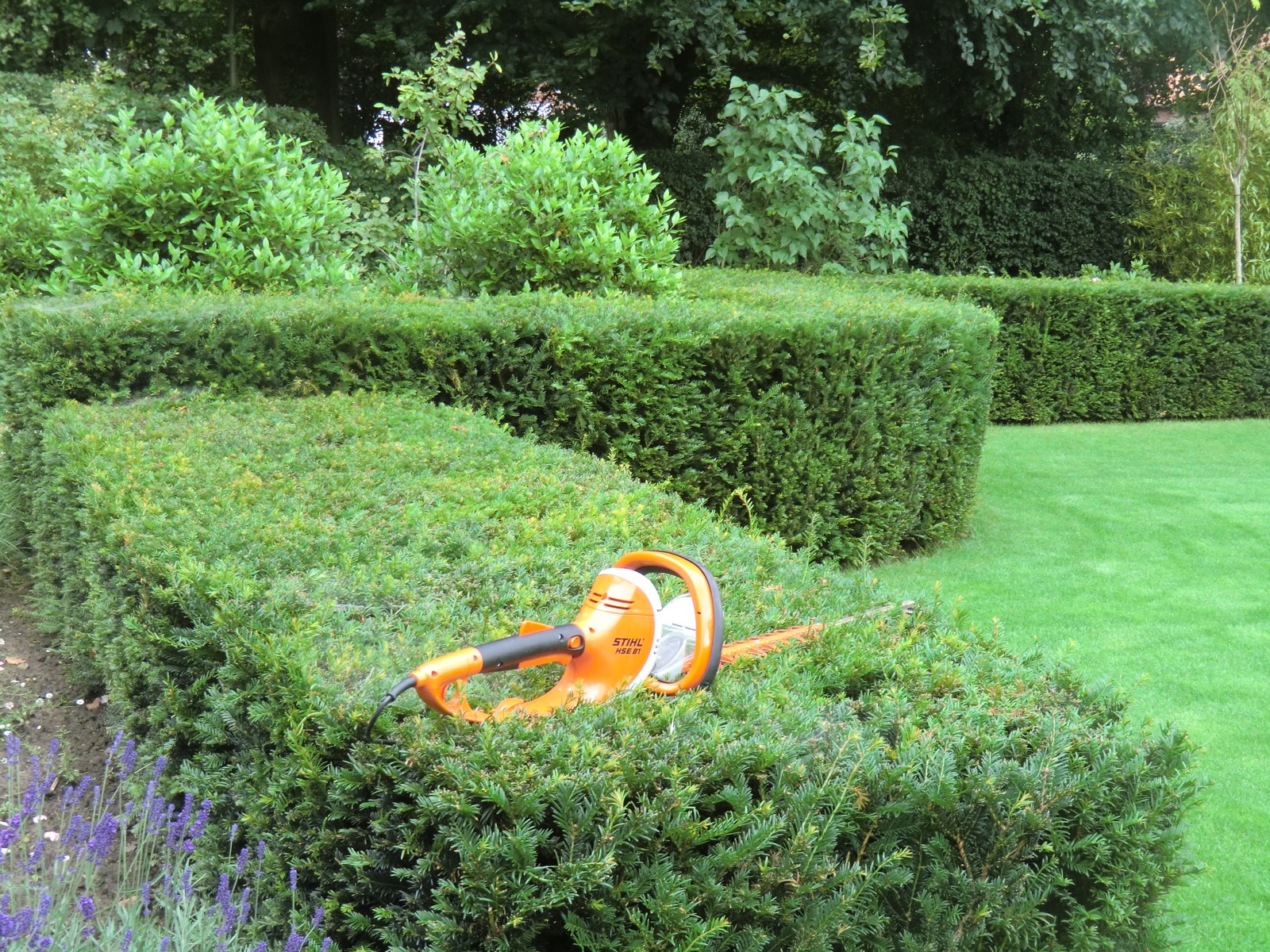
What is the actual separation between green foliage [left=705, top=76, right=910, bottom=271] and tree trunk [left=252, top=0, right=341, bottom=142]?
872 centimetres

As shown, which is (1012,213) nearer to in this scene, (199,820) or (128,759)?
(128,759)

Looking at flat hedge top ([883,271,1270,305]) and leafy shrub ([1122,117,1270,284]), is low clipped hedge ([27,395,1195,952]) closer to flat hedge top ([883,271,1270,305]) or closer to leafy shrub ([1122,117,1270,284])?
flat hedge top ([883,271,1270,305])

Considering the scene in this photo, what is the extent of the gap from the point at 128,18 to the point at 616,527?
16.2 meters

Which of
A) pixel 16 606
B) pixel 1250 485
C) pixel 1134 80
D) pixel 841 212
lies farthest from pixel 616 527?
pixel 1134 80

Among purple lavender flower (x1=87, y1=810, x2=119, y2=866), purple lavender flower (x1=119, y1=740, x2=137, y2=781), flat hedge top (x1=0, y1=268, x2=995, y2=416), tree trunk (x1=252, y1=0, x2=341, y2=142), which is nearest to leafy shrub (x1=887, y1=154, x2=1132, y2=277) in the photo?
tree trunk (x1=252, y1=0, x2=341, y2=142)

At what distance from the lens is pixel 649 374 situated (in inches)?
220

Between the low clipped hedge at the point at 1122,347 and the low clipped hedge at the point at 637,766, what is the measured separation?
9.10 metres

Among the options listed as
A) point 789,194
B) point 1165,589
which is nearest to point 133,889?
point 1165,589

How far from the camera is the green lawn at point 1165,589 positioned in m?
3.57

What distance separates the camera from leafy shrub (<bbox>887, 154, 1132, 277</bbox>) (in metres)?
17.6

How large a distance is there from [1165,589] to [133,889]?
5548 millimetres

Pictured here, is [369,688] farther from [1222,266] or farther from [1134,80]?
[1134,80]

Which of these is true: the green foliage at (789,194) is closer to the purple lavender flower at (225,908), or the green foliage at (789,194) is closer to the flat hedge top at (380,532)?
the flat hedge top at (380,532)

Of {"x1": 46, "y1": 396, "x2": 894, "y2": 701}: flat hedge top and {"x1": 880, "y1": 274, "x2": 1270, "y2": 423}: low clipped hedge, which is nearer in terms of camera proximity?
{"x1": 46, "y1": 396, "x2": 894, "y2": 701}: flat hedge top
